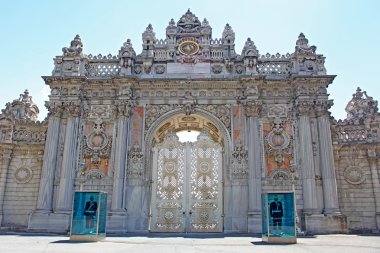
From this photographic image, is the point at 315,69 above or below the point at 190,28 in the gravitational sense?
below

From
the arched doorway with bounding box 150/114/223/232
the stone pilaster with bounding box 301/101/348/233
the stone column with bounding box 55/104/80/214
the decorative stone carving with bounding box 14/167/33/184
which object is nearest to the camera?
the stone pilaster with bounding box 301/101/348/233

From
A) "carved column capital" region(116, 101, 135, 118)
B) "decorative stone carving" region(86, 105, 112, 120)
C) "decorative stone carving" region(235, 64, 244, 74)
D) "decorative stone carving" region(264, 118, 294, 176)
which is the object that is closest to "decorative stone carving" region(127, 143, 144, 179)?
"carved column capital" region(116, 101, 135, 118)

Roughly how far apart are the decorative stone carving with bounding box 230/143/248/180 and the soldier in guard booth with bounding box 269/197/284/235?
5489 millimetres

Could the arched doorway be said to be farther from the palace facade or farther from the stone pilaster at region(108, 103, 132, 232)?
the stone pilaster at region(108, 103, 132, 232)

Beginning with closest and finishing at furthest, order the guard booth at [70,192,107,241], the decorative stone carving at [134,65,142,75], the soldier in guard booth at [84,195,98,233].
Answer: the guard booth at [70,192,107,241] < the soldier in guard booth at [84,195,98,233] < the decorative stone carving at [134,65,142,75]

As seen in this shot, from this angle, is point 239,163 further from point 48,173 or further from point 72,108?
point 48,173

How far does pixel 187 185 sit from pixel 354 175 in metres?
8.98

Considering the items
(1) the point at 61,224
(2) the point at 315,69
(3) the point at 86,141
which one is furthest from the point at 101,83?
(2) the point at 315,69

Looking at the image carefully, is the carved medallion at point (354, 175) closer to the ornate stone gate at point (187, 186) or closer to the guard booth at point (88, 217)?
the ornate stone gate at point (187, 186)

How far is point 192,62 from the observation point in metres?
21.0

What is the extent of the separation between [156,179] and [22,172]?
7.56 m

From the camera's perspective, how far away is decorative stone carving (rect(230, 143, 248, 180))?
18.8m

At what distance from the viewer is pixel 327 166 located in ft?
60.6

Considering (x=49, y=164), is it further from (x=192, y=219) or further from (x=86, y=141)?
(x=192, y=219)
